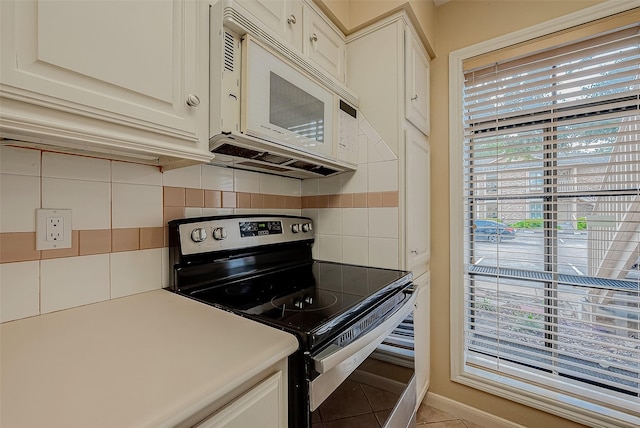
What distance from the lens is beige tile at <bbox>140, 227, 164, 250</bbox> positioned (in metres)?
1.02

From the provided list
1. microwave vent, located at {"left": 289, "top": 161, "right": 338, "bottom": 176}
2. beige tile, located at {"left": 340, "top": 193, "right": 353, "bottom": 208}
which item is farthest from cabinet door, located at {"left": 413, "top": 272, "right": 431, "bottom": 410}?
microwave vent, located at {"left": 289, "top": 161, "right": 338, "bottom": 176}

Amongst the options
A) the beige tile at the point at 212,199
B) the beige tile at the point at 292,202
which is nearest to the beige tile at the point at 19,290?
the beige tile at the point at 212,199

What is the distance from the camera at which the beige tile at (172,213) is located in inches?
43.1

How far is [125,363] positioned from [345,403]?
58 cm

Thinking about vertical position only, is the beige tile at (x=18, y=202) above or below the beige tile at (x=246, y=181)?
below

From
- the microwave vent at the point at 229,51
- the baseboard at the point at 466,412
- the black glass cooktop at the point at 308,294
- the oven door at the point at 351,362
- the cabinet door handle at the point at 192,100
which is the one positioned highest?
the microwave vent at the point at 229,51

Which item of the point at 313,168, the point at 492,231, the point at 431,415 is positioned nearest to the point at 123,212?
the point at 313,168

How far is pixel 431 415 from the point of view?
1648mm

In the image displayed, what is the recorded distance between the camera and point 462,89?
65.9 inches

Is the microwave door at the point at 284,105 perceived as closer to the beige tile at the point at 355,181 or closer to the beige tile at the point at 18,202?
the beige tile at the point at 355,181

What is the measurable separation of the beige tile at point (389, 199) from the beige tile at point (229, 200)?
0.76 m

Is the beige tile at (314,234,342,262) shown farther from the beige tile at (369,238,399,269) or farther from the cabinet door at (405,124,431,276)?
the cabinet door at (405,124,431,276)

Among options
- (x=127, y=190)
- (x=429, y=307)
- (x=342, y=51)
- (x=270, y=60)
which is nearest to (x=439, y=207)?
(x=429, y=307)

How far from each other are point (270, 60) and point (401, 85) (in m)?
0.73
